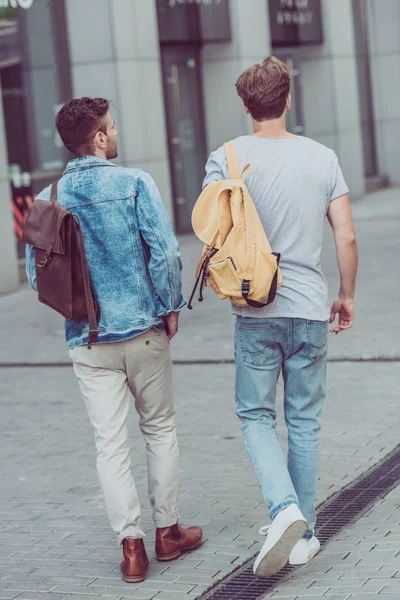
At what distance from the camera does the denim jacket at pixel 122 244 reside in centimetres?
412

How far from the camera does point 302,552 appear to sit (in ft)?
13.8

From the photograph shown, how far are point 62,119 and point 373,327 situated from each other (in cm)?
511

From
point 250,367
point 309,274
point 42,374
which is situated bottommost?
point 42,374

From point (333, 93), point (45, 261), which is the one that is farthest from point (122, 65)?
point (45, 261)

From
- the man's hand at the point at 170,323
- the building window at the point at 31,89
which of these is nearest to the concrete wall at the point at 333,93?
the building window at the point at 31,89

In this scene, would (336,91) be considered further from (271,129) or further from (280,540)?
(280,540)

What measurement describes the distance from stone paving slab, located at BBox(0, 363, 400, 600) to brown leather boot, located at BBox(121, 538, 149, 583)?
0.11 feet

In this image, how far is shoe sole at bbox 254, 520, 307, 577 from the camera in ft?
12.7

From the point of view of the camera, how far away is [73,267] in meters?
4.15

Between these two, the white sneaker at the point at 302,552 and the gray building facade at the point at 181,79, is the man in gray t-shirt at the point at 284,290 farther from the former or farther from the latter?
the gray building facade at the point at 181,79

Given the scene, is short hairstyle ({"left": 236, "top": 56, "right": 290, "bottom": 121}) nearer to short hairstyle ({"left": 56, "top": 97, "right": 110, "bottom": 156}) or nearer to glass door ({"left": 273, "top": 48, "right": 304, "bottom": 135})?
short hairstyle ({"left": 56, "top": 97, "right": 110, "bottom": 156})

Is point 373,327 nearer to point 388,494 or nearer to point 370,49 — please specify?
point 388,494

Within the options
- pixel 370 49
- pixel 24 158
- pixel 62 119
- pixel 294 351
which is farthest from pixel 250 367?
pixel 370 49

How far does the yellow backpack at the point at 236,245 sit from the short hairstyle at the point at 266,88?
185 mm
